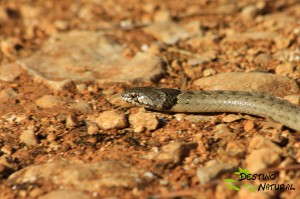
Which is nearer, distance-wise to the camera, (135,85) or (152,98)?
(152,98)

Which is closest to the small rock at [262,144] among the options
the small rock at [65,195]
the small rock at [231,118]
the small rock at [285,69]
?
the small rock at [231,118]

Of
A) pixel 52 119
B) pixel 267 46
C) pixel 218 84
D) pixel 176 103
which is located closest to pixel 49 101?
pixel 52 119

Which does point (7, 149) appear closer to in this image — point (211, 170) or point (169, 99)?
point (169, 99)

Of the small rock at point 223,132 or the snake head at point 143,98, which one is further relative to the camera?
the snake head at point 143,98

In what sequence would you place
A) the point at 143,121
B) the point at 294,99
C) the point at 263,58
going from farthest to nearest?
the point at 263,58 → the point at 294,99 → the point at 143,121

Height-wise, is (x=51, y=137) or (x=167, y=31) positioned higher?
(x=167, y=31)

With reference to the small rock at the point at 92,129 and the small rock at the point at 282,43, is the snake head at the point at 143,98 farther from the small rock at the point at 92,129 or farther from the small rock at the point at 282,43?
the small rock at the point at 282,43

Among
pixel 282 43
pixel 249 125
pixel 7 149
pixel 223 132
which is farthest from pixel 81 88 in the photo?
pixel 282 43
